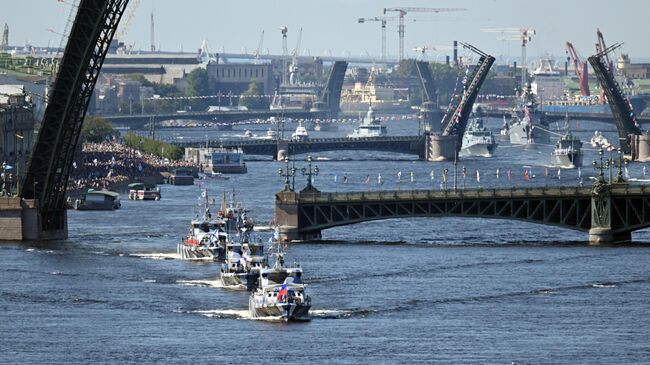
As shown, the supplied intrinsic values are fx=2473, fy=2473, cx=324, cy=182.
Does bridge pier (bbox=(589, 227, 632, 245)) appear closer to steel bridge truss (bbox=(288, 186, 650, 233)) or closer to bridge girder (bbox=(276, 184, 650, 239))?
steel bridge truss (bbox=(288, 186, 650, 233))

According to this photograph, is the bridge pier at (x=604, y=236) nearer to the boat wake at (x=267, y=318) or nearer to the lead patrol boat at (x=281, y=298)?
the boat wake at (x=267, y=318)

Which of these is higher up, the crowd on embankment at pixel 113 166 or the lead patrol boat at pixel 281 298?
the crowd on embankment at pixel 113 166

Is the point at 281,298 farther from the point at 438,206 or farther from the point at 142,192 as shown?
the point at 142,192

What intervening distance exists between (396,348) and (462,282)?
1985 centimetres

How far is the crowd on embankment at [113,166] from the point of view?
6216 inches

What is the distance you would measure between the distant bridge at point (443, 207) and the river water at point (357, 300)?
1365 millimetres

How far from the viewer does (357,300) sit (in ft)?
289

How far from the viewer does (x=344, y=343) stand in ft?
251

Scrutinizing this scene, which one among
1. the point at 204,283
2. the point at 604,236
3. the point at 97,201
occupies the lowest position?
the point at 204,283

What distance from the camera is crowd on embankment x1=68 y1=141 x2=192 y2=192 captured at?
157875mm

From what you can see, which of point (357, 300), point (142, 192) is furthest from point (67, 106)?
point (142, 192)

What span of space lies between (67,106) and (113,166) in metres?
65.4

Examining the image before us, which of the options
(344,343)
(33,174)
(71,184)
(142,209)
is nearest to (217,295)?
(344,343)

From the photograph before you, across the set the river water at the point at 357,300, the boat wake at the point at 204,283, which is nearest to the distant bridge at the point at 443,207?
the river water at the point at 357,300
